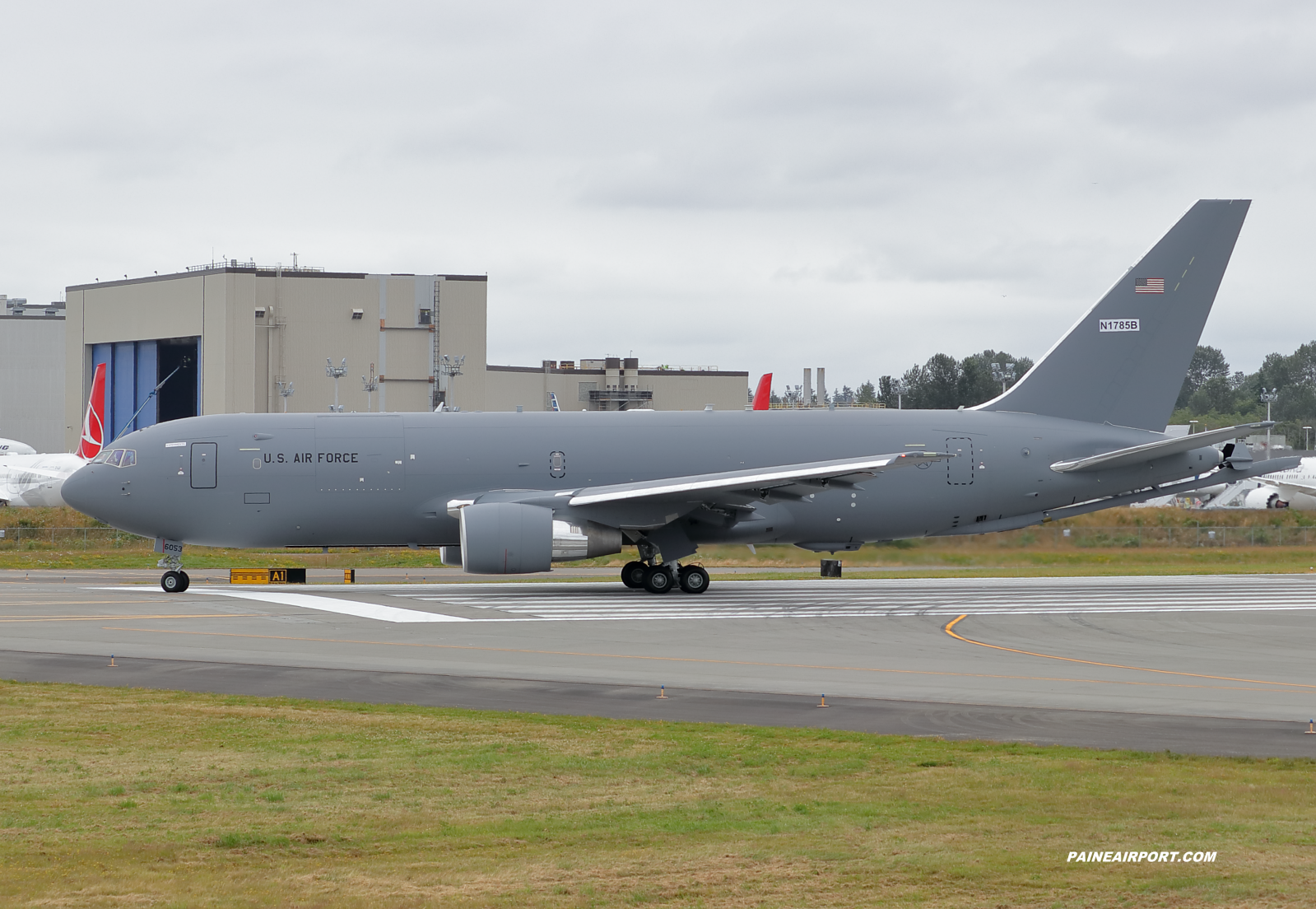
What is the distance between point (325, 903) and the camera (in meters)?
8.38

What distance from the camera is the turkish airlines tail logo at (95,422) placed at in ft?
247

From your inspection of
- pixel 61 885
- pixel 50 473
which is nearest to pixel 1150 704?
pixel 61 885

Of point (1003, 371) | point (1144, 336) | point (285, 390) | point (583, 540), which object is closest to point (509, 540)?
point (583, 540)

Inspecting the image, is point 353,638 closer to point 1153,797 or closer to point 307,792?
point 307,792

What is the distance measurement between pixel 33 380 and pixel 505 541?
384 feet

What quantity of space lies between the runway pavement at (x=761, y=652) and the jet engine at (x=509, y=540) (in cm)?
95

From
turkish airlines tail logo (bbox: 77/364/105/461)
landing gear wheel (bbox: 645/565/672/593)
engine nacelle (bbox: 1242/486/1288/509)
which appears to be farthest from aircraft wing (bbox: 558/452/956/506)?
engine nacelle (bbox: 1242/486/1288/509)

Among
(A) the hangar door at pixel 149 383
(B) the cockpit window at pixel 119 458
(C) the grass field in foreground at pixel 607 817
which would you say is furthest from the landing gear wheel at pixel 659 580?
(A) the hangar door at pixel 149 383

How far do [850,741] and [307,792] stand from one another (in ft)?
18.3

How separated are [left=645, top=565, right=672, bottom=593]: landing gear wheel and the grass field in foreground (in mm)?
18757

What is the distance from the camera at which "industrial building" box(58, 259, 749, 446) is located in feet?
294

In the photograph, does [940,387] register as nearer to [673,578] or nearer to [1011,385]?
[1011,385]

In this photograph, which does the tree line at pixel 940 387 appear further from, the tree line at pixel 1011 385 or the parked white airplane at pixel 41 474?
the parked white airplane at pixel 41 474

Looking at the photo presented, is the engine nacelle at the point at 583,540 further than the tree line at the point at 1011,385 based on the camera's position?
No
